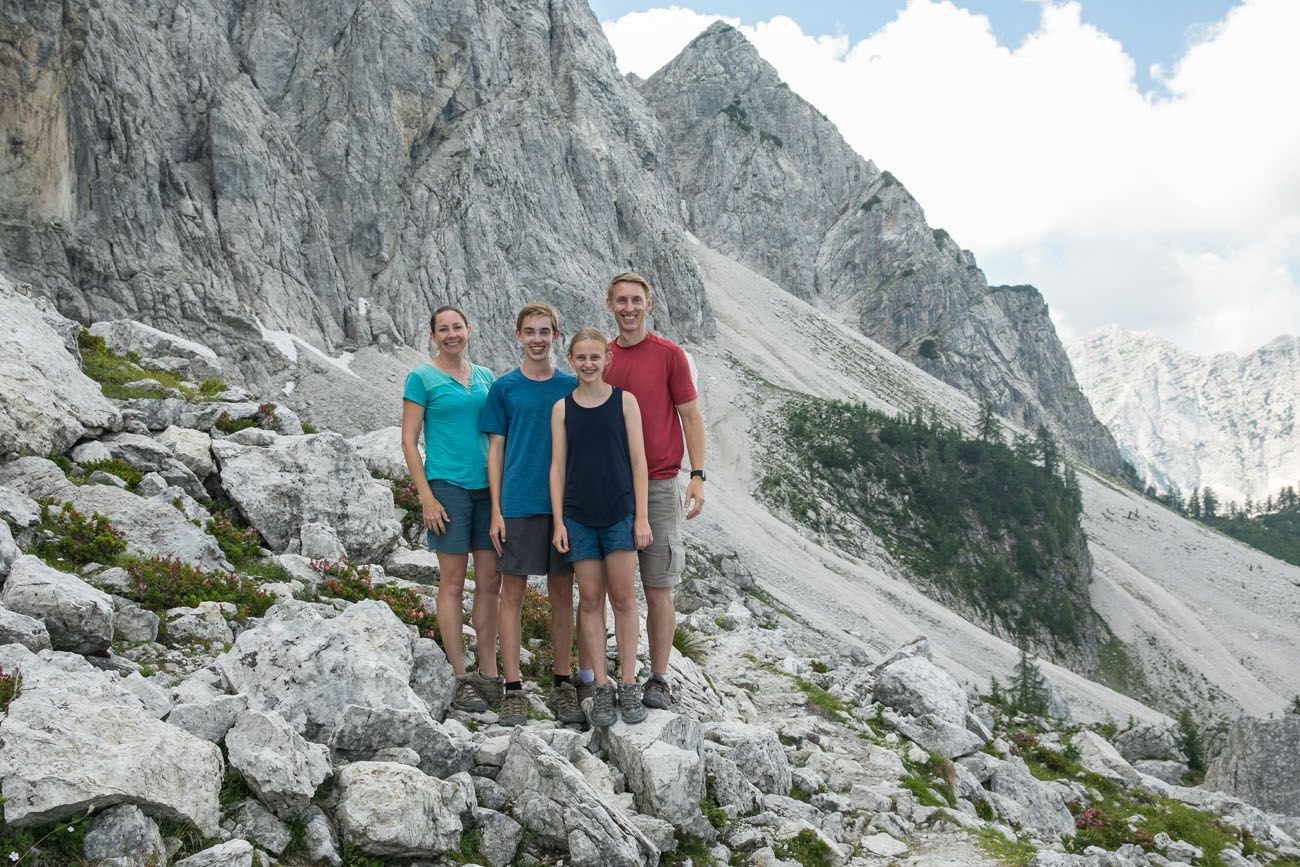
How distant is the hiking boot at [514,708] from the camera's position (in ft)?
22.2

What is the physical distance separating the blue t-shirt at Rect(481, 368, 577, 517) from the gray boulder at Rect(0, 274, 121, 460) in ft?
19.9

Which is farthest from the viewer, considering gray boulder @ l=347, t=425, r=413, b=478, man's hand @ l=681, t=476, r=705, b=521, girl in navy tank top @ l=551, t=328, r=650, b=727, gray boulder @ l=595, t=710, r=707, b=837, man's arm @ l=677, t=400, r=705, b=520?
A: gray boulder @ l=347, t=425, r=413, b=478

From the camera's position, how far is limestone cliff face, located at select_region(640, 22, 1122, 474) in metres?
154

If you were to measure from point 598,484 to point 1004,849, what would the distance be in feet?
17.6

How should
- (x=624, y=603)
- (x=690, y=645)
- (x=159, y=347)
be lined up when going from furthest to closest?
(x=159, y=347)
(x=690, y=645)
(x=624, y=603)

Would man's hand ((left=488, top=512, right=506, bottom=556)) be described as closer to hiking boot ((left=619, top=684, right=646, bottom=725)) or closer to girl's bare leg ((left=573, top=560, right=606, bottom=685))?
girl's bare leg ((left=573, top=560, right=606, bottom=685))

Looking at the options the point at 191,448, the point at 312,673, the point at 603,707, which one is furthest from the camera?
the point at 191,448

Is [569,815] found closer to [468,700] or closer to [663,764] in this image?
[663,764]

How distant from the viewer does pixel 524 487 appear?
22.9 ft

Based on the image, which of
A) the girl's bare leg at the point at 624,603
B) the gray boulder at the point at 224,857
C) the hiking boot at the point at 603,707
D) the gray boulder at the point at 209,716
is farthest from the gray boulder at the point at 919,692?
the gray boulder at the point at 224,857

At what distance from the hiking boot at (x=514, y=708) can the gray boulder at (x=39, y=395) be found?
6.53 m

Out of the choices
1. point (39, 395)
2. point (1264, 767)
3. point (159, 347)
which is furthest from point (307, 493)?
point (1264, 767)

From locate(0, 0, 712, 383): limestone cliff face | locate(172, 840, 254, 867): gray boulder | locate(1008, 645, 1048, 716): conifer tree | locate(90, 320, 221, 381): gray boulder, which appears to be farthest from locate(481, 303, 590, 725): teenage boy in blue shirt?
locate(0, 0, 712, 383): limestone cliff face

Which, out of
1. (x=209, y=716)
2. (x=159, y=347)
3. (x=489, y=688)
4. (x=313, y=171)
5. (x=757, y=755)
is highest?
(x=313, y=171)
